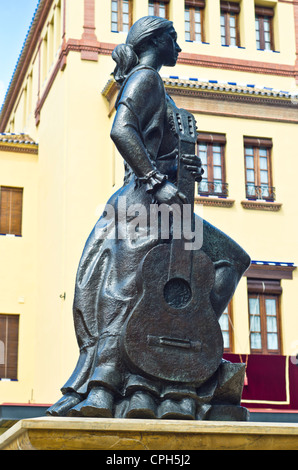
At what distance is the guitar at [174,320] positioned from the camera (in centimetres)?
511

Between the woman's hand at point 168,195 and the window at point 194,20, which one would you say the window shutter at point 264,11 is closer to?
the window at point 194,20

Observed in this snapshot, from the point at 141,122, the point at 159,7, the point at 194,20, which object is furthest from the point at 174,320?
the point at 194,20

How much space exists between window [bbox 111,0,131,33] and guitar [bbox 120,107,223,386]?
1927cm

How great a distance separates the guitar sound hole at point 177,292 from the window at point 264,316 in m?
15.7

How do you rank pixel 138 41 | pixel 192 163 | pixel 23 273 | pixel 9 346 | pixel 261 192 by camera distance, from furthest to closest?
1. pixel 23 273
2. pixel 9 346
3. pixel 261 192
4. pixel 138 41
5. pixel 192 163

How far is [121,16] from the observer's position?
24.1 metres

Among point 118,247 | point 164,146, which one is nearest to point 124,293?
point 118,247

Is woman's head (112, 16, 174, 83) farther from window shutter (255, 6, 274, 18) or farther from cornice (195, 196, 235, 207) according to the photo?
window shutter (255, 6, 274, 18)

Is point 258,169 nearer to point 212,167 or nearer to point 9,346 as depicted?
point 212,167

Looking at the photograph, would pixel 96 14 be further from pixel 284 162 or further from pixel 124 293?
pixel 124 293

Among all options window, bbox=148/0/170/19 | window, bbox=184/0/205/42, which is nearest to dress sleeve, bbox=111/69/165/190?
window, bbox=148/0/170/19

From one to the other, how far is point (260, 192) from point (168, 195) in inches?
670

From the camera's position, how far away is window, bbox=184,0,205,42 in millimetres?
24641

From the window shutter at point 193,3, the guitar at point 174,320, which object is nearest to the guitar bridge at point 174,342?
the guitar at point 174,320
